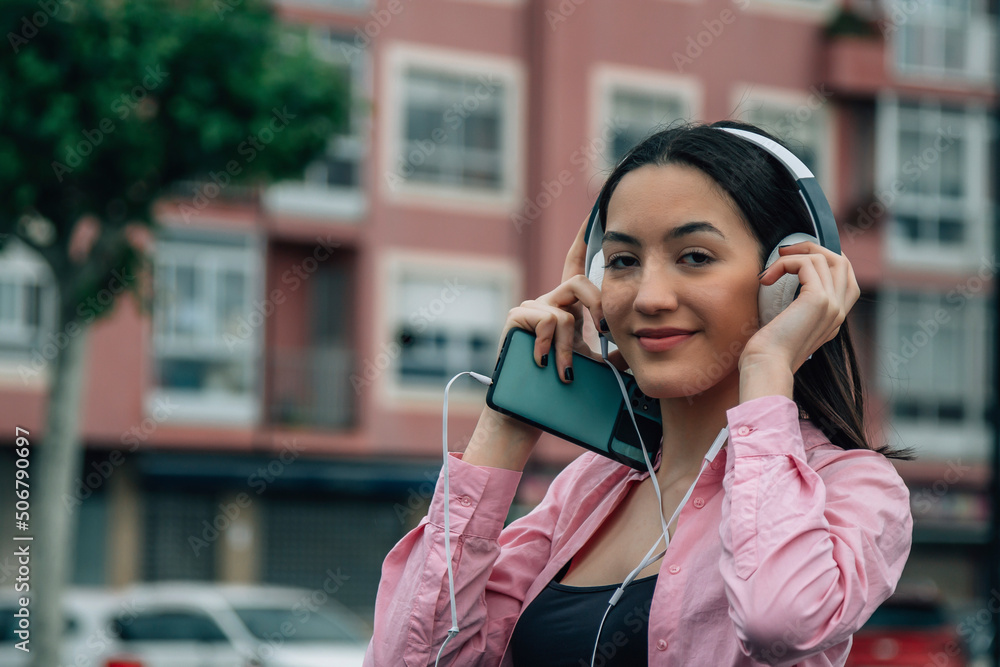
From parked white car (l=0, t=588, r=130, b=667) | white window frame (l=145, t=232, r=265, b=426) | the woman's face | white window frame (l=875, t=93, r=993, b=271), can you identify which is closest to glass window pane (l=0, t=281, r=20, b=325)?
white window frame (l=145, t=232, r=265, b=426)

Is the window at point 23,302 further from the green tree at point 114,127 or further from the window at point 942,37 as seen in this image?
the window at point 942,37

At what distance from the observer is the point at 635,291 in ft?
6.37

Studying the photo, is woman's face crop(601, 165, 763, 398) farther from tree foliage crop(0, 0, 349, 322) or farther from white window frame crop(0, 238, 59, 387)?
white window frame crop(0, 238, 59, 387)

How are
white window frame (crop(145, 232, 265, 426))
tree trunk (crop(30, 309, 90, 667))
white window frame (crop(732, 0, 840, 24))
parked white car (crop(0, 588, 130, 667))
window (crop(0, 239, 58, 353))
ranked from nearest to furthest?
parked white car (crop(0, 588, 130, 667)) → tree trunk (crop(30, 309, 90, 667)) → window (crop(0, 239, 58, 353)) → white window frame (crop(145, 232, 265, 426)) → white window frame (crop(732, 0, 840, 24))

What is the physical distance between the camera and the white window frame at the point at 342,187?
819 inches

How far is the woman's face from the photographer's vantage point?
188cm

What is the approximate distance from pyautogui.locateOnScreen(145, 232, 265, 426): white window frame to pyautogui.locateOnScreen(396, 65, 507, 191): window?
2885 millimetres

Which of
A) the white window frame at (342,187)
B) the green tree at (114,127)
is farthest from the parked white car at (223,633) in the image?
the white window frame at (342,187)

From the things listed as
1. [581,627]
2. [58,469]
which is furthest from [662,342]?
[58,469]

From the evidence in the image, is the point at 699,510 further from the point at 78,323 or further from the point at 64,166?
the point at 78,323

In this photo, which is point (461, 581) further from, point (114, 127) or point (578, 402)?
point (114, 127)

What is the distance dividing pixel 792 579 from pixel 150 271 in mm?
13361

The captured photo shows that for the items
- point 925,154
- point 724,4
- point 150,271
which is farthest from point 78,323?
point 925,154

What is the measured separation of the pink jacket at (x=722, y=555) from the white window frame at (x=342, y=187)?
62.1 feet
